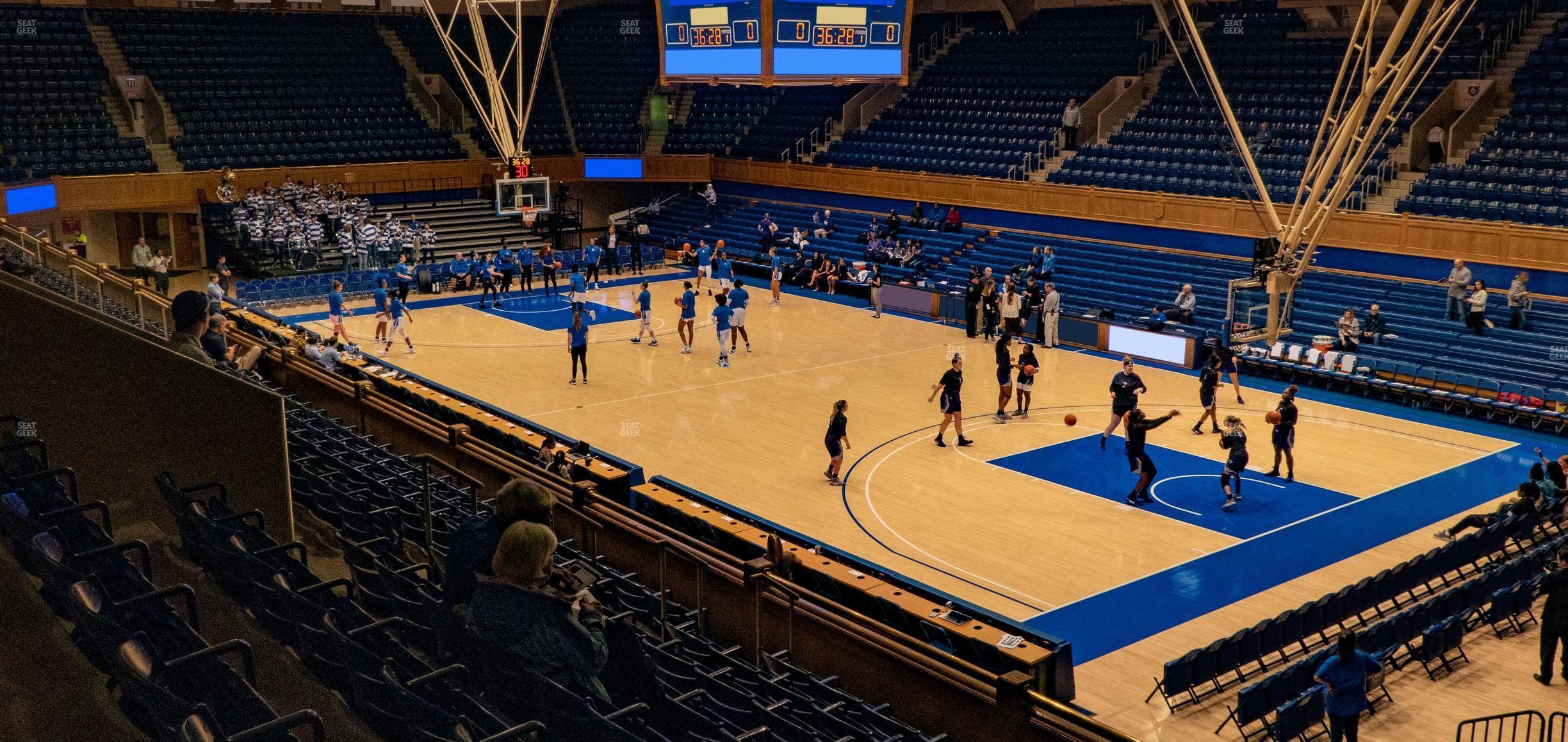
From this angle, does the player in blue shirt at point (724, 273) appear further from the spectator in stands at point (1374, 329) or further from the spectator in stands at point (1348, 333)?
the spectator in stands at point (1374, 329)

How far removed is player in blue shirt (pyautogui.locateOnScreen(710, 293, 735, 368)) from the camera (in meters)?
25.3

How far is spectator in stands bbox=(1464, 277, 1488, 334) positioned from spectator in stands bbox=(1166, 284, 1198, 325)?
5.24m

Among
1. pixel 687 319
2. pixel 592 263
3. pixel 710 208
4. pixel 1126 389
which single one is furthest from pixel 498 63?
pixel 1126 389

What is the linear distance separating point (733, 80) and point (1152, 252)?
11784 millimetres

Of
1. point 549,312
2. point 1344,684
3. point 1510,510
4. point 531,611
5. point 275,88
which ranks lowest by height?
point 1510,510

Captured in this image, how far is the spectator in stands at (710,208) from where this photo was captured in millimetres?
41719

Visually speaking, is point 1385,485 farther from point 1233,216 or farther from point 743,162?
point 743,162

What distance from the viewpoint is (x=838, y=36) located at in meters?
32.6

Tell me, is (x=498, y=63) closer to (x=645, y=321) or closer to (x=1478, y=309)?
(x=645, y=321)

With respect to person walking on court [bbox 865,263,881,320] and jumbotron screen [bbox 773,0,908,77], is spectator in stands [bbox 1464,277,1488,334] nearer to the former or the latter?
person walking on court [bbox 865,263,881,320]

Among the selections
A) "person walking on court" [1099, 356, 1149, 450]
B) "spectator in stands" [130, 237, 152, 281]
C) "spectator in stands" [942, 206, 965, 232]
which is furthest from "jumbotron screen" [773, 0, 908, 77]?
"spectator in stands" [130, 237, 152, 281]

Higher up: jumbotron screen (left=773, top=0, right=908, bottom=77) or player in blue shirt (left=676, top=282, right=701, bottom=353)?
jumbotron screen (left=773, top=0, right=908, bottom=77)

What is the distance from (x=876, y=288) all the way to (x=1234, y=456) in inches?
634

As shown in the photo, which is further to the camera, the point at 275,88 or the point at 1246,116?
the point at 275,88
